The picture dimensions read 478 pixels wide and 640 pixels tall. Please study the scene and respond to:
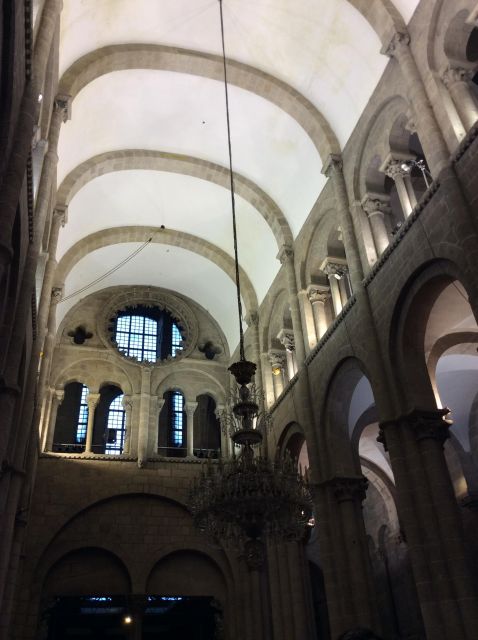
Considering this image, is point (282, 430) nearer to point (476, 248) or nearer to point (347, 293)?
point (347, 293)

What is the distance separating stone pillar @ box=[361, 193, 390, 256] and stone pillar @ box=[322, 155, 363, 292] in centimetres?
42

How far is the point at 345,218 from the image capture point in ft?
41.5

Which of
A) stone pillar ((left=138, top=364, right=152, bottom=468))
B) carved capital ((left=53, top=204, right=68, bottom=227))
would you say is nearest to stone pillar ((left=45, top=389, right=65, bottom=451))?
stone pillar ((left=138, top=364, right=152, bottom=468))

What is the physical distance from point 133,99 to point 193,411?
32.1 feet

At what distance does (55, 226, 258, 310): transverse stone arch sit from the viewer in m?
18.1

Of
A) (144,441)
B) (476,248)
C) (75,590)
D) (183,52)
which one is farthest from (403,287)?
(75,590)

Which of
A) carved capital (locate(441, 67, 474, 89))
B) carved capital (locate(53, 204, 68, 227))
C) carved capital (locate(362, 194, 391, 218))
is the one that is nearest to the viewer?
carved capital (locate(441, 67, 474, 89))

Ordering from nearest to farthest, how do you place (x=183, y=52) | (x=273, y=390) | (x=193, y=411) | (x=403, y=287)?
(x=403, y=287), (x=183, y=52), (x=273, y=390), (x=193, y=411)

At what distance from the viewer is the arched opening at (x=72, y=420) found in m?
19.1

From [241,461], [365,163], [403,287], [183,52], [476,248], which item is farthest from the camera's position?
[183,52]

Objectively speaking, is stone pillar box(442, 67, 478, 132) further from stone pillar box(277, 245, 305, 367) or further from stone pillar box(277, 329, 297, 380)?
stone pillar box(277, 329, 297, 380)

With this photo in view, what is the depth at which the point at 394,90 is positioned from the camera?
11.6 m

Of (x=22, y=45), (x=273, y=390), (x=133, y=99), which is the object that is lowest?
(x=22, y=45)

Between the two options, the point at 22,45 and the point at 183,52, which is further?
the point at 183,52
